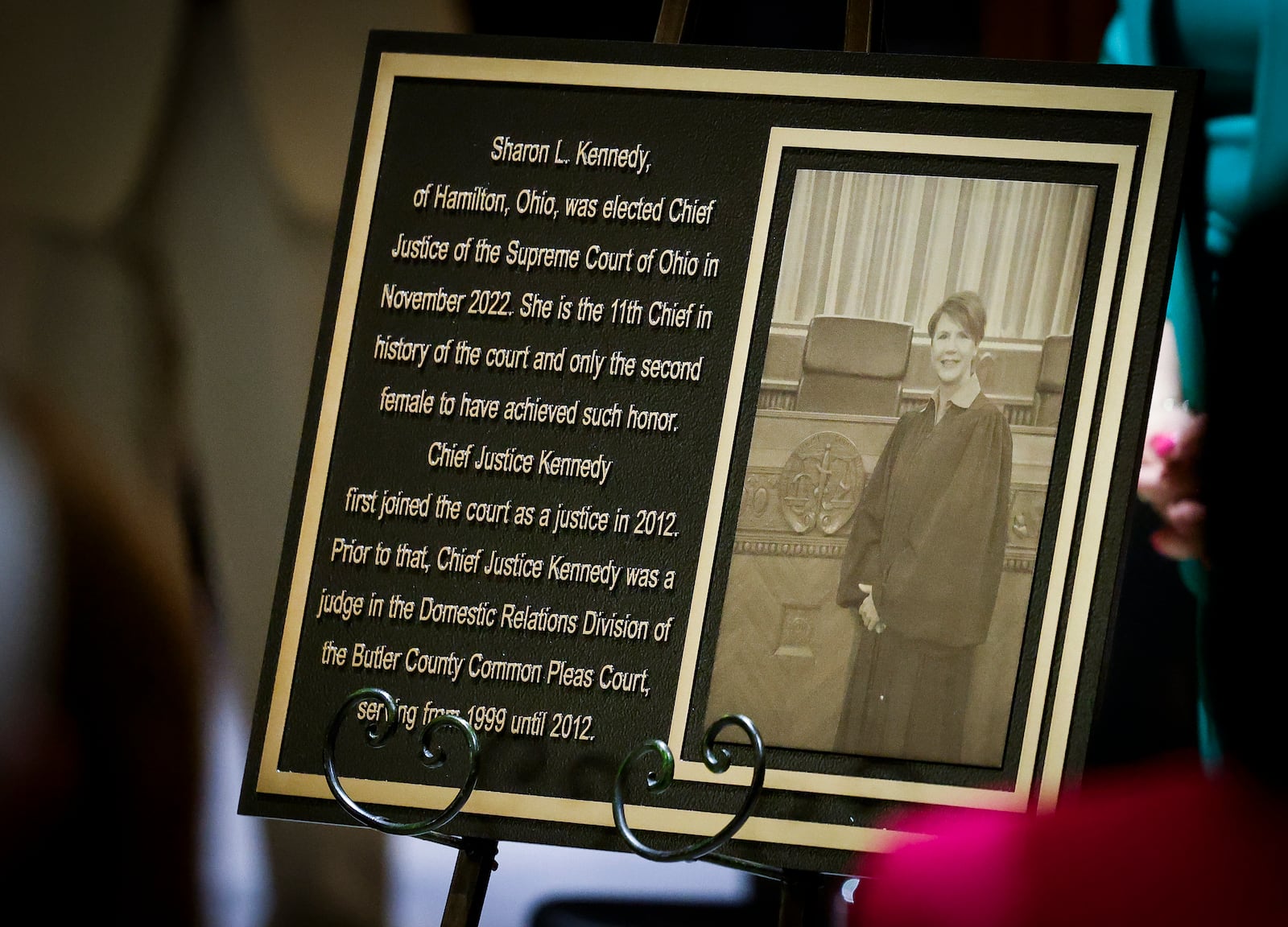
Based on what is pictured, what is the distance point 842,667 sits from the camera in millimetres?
958

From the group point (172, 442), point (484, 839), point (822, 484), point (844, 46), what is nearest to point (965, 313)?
point (822, 484)

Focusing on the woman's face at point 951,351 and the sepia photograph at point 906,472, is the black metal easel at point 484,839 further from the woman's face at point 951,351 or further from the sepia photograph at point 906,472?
the woman's face at point 951,351

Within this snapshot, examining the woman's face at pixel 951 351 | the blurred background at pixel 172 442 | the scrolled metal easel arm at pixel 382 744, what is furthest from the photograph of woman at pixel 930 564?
the blurred background at pixel 172 442

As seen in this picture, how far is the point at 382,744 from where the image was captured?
3.28 ft

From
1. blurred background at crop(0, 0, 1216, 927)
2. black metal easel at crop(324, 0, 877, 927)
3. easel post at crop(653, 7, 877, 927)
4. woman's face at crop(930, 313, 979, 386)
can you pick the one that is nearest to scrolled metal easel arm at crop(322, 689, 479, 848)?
black metal easel at crop(324, 0, 877, 927)

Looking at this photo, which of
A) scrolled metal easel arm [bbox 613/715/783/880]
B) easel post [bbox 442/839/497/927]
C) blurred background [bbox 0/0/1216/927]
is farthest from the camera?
blurred background [bbox 0/0/1216/927]

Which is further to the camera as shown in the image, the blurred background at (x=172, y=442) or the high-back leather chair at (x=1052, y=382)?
the blurred background at (x=172, y=442)

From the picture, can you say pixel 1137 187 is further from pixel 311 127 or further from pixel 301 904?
pixel 301 904

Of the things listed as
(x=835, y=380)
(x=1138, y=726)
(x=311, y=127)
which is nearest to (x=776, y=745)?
(x=835, y=380)

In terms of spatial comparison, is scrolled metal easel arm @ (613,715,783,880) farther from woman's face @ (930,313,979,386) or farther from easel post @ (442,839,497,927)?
woman's face @ (930,313,979,386)

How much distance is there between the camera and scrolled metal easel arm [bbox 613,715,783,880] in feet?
3.03

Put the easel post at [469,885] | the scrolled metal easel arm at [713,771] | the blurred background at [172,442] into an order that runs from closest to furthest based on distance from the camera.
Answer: the scrolled metal easel arm at [713,771] < the easel post at [469,885] < the blurred background at [172,442]

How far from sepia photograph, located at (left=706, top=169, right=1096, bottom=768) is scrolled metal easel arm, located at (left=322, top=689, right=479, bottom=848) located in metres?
0.17

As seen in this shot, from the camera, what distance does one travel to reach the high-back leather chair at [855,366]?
98 cm
